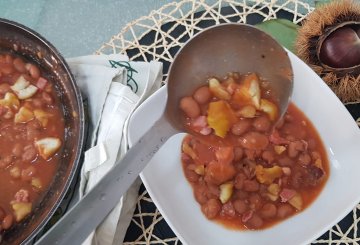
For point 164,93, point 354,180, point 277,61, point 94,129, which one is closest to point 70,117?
point 94,129

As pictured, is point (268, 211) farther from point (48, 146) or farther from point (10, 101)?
point (10, 101)

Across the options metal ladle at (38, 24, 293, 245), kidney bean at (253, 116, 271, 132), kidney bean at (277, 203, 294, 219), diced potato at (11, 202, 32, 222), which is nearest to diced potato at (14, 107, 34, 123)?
diced potato at (11, 202, 32, 222)

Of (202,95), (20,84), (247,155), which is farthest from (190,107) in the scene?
(20,84)

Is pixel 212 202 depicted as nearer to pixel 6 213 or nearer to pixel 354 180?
pixel 354 180

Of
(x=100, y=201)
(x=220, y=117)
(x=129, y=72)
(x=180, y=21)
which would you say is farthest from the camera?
(x=180, y=21)

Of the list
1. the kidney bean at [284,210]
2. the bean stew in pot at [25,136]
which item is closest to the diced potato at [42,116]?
the bean stew in pot at [25,136]
